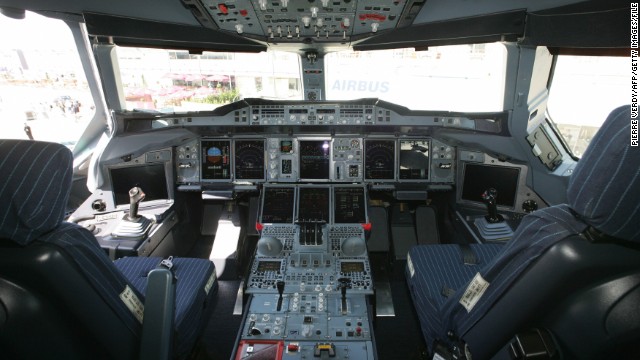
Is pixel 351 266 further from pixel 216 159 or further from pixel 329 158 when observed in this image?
pixel 216 159

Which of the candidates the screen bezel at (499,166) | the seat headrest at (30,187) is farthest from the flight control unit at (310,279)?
the seat headrest at (30,187)

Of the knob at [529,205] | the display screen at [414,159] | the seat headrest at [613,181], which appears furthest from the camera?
the display screen at [414,159]

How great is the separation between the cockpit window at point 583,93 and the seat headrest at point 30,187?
313 centimetres

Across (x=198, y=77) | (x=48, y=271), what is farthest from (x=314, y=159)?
(x=48, y=271)

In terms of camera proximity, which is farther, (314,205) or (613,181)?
(314,205)

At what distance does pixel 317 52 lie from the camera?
3.51 m

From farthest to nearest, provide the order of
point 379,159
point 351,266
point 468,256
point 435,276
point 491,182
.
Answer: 1. point 379,159
2. point 491,182
3. point 351,266
4. point 468,256
5. point 435,276

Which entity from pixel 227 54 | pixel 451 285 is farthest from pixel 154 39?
pixel 451 285

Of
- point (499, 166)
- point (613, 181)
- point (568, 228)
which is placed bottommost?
point (499, 166)

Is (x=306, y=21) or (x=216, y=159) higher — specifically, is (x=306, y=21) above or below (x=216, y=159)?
above

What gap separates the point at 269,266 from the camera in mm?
2865

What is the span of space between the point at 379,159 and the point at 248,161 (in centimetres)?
131

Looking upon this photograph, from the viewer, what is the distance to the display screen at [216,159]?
11.7 feet

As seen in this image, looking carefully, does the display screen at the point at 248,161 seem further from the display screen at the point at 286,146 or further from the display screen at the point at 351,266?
the display screen at the point at 351,266
